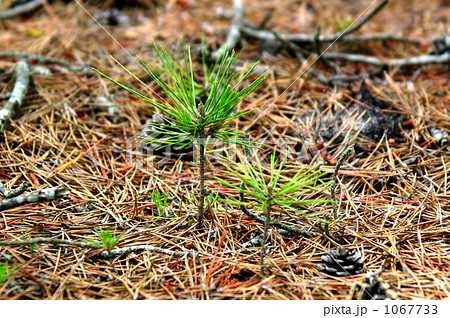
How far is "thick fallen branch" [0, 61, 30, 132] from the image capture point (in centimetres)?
215

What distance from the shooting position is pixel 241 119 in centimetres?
235

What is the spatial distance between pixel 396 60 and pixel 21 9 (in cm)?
298

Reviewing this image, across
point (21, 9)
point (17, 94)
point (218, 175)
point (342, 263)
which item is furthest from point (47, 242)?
point (21, 9)

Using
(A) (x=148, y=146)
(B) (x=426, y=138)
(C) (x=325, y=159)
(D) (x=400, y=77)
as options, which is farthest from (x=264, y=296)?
(D) (x=400, y=77)

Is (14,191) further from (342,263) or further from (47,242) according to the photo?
(342,263)

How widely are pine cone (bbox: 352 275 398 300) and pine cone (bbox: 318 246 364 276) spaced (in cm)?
9

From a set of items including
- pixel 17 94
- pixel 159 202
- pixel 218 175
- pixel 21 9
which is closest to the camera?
pixel 159 202

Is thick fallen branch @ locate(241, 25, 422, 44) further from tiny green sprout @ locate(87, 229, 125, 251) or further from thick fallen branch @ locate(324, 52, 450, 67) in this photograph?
tiny green sprout @ locate(87, 229, 125, 251)

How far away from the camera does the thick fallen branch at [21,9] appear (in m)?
3.33

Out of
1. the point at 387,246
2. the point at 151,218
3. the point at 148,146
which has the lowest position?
the point at 387,246

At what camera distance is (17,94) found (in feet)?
7.53
